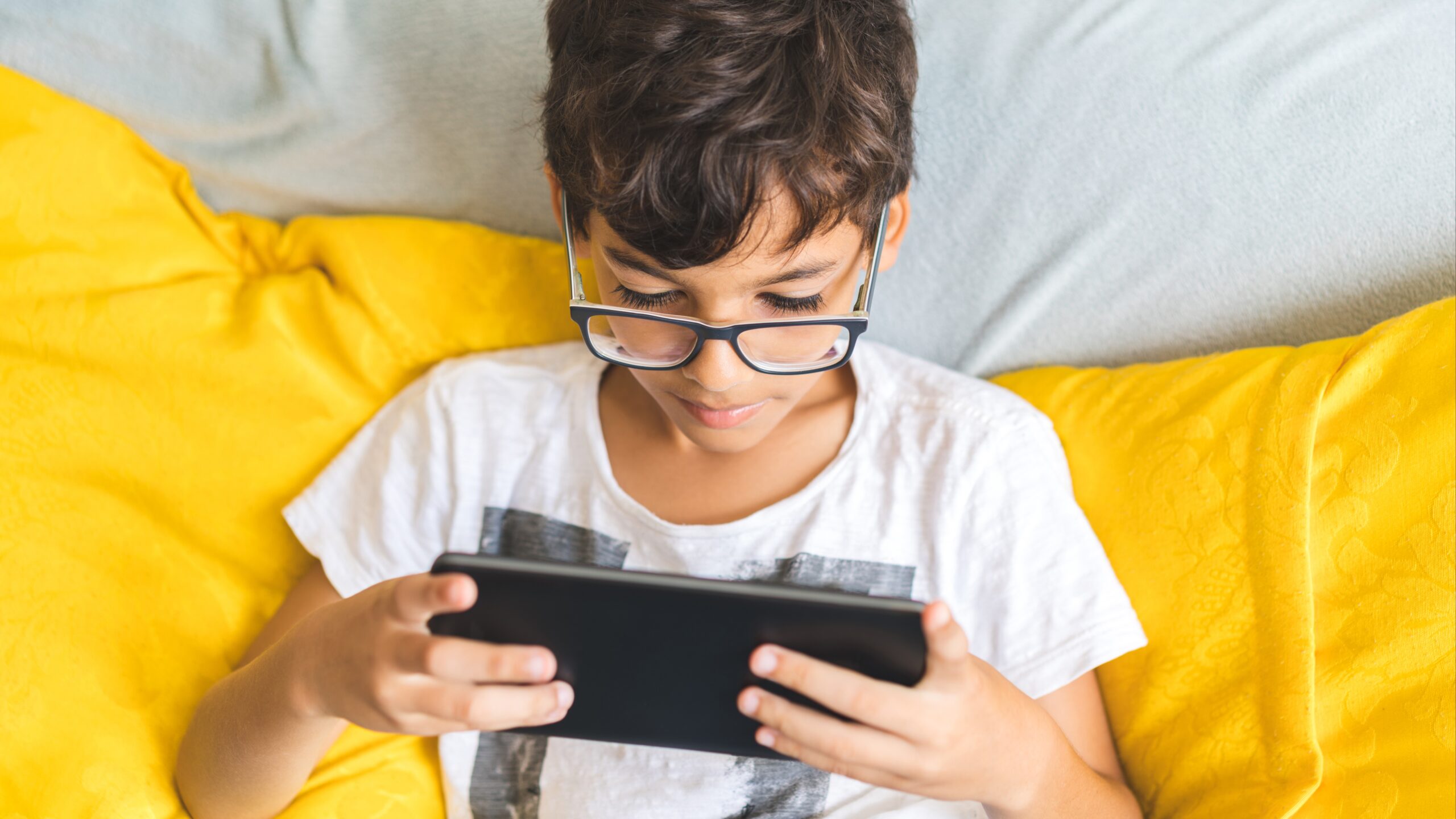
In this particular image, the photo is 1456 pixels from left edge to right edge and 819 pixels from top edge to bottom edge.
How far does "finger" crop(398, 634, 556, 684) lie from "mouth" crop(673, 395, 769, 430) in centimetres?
31

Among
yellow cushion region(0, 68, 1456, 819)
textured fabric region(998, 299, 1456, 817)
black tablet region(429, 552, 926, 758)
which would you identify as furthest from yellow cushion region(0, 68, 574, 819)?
textured fabric region(998, 299, 1456, 817)

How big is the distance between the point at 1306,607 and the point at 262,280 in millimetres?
1190

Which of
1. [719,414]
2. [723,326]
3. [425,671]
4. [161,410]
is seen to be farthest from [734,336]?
[161,410]

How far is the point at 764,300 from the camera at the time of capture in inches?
33.6

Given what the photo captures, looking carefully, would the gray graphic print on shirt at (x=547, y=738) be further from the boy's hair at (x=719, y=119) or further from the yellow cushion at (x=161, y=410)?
the boy's hair at (x=719, y=119)

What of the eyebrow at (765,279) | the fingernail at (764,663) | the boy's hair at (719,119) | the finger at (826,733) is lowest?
the finger at (826,733)

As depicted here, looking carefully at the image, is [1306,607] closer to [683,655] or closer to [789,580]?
[789,580]

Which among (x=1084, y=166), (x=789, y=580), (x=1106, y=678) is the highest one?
(x=1084, y=166)

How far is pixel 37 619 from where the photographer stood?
0.99 metres

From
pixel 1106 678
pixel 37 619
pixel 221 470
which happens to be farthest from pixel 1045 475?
pixel 37 619

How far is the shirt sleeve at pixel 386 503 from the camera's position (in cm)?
107

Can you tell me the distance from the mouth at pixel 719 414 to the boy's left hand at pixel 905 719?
11.7 inches

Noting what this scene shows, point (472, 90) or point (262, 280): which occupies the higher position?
point (472, 90)

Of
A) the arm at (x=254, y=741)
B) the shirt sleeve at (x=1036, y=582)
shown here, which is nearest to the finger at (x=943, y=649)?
the shirt sleeve at (x=1036, y=582)
